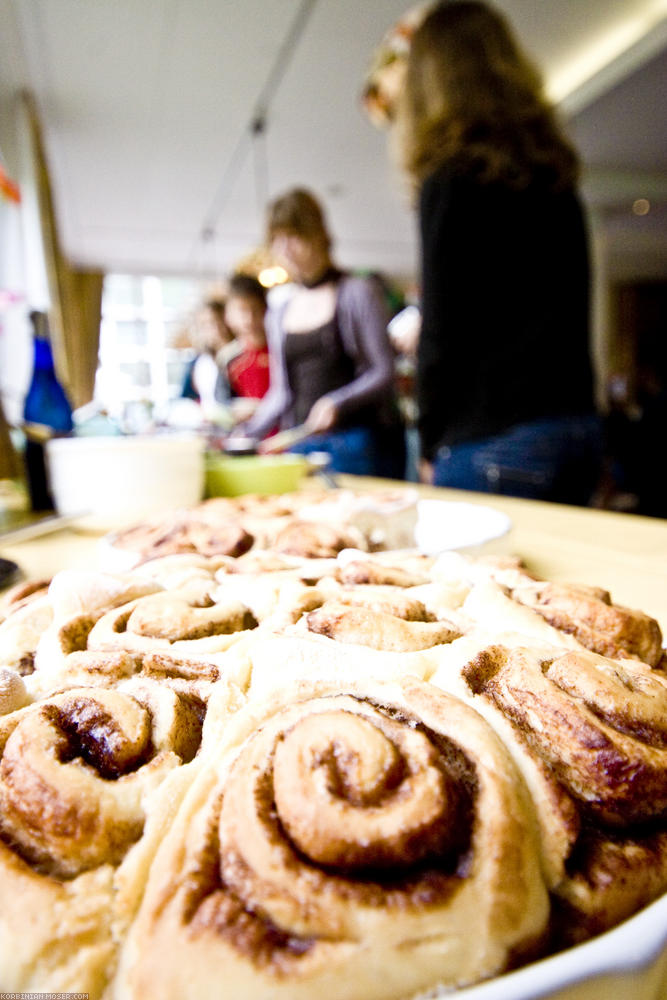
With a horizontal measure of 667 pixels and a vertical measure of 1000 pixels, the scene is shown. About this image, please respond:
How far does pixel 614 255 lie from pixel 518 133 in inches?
317

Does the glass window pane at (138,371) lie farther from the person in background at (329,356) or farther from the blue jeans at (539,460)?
the blue jeans at (539,460)

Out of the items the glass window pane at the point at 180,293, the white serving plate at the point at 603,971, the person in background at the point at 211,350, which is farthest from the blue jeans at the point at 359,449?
the glass window pane at the point at 180,293

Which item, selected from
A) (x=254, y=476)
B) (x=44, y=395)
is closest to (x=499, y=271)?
(x=254, y=476)

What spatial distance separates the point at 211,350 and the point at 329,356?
2.59 metres

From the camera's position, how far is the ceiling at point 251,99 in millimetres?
3209

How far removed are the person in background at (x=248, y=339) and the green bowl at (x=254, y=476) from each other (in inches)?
89.1

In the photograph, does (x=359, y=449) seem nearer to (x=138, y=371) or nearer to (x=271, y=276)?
(x=271, y=276)

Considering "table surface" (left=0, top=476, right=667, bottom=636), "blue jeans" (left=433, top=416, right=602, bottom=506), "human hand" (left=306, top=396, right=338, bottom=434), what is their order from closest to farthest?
"table surface" (left=0, top=476, right=667, bottom=636)
"blue jeans" (left=433, top=416, right=602, bottom=506)
"human hand" (left=306, top=396, right=338, bottom=434)

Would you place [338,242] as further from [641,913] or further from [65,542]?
[641,913]

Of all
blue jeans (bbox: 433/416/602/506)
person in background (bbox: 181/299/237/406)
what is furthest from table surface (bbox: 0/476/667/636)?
person in background (bbox: 181/299/237/406)

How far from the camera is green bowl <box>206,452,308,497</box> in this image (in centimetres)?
121

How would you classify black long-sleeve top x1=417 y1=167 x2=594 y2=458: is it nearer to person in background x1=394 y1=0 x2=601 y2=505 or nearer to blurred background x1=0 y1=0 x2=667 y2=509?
person in background x1=394 y1=0 x2=601 y2=505

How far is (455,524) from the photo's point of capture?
0.80 meters

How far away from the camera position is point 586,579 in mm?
685
